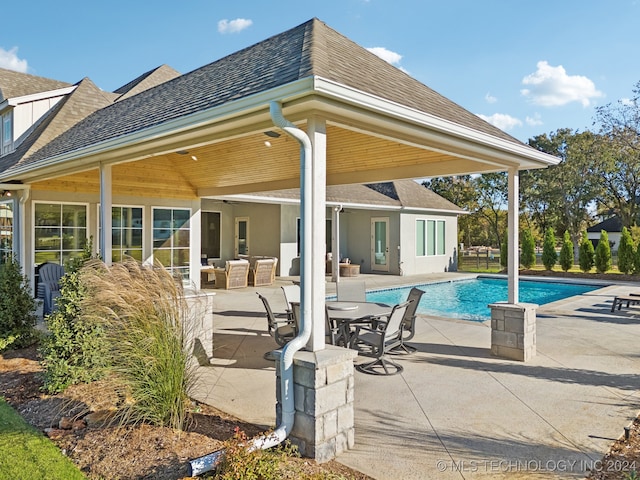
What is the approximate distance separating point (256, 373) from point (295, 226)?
11.9m

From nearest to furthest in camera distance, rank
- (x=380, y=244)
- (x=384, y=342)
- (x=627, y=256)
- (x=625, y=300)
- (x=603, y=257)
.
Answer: (x=384, y=342), (x=625, y=300), (x=627, y=256), (x=603, y=257), (x=380, y=244)

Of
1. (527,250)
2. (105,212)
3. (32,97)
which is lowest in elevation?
(527,250)

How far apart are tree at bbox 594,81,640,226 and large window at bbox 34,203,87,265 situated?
26.1m

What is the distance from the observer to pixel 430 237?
2053cm

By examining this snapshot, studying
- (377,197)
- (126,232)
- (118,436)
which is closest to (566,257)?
(377,197)

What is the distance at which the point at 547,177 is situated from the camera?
3209 centimetres

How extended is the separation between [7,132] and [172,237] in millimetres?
5070

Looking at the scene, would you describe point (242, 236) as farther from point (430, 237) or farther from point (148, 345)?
point (148, 345)

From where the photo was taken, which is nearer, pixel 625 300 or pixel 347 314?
pixel 347 314

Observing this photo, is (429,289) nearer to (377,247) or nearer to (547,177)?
(377,247)

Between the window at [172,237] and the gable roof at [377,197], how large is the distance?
2.95 metres

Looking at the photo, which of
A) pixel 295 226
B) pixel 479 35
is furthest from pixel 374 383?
pixel 295 226

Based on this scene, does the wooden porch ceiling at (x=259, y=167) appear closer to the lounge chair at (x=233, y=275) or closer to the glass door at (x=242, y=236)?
the lounge chair at (x=233, y=275)

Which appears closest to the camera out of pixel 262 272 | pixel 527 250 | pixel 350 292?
pixel 350 292
